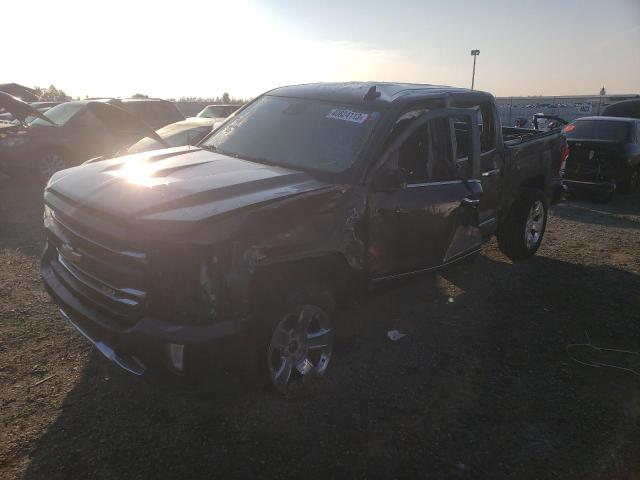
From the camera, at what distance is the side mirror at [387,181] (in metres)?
3.37

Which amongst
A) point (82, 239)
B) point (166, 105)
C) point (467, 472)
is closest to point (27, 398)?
point (82, 239)

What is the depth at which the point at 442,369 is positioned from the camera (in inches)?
147

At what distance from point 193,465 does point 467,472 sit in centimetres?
151

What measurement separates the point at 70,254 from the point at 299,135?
190cm

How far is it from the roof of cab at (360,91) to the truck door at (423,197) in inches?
8.7

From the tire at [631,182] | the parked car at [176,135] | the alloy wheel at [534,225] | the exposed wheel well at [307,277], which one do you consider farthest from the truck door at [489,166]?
the tire at [631,182]

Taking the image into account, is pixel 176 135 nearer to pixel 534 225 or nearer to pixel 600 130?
pixel 534 225

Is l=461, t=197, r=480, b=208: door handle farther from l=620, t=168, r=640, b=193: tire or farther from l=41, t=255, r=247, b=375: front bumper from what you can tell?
l=620, t=168, r=640, b=193: tire

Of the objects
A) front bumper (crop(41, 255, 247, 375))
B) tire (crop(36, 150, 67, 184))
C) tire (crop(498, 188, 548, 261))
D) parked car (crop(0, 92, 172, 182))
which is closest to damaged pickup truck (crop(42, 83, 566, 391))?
front bumper (crop(41, 255, 247, 375))

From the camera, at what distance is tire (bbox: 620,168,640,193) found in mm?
10663

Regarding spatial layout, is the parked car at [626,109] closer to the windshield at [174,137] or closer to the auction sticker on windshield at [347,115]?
the windshield at [174,137]

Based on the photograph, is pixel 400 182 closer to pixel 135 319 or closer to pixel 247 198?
pixel 247 198

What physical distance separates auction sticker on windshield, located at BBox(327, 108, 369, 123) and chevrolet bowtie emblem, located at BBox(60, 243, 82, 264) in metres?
2.13

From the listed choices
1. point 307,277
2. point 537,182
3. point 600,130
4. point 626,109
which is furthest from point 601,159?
point 307,277
